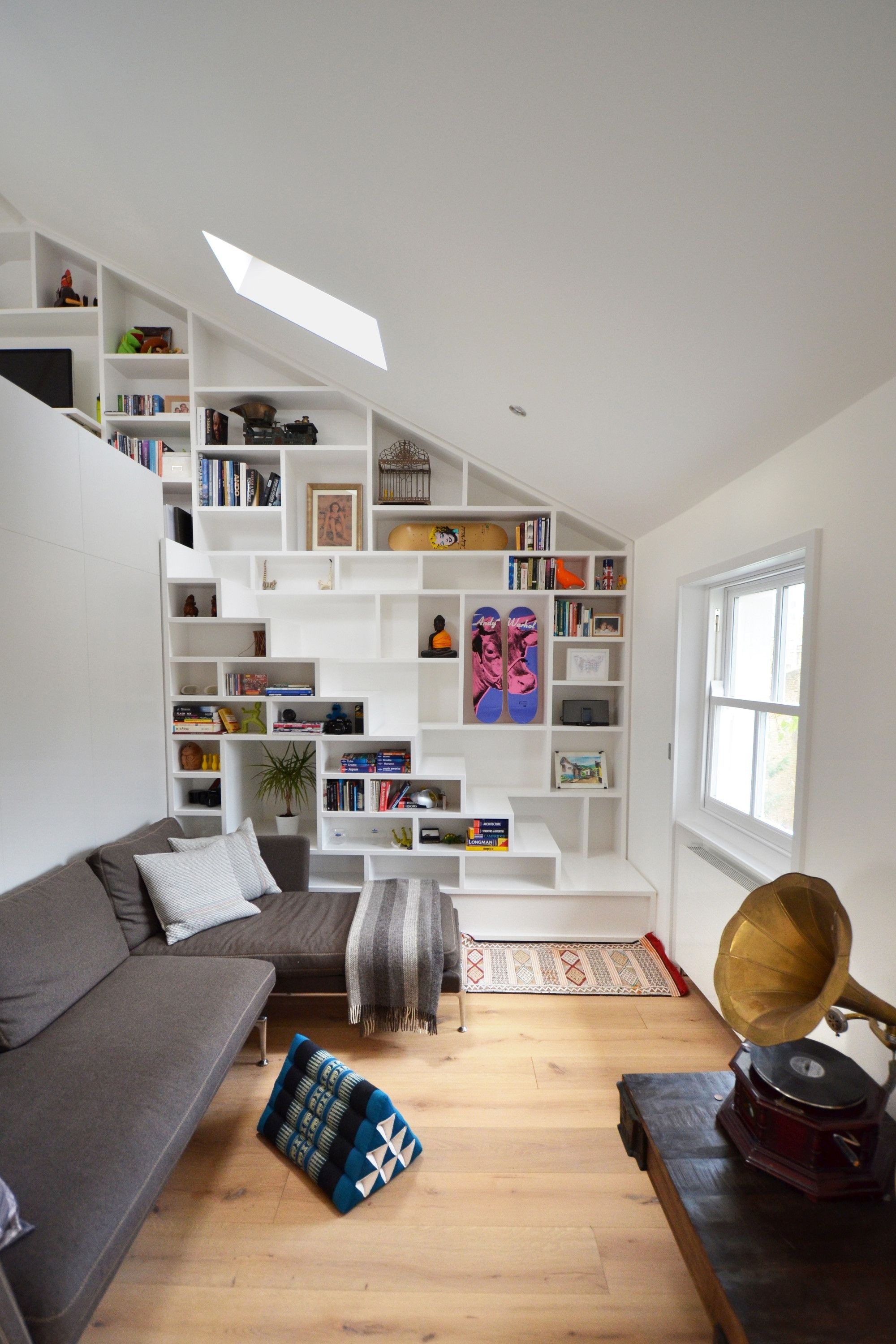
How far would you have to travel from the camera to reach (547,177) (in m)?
1.31

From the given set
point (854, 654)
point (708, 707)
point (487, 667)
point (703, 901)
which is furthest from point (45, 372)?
point (703, 901)

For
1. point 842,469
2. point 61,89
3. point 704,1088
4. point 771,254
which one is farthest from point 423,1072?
point 61,89

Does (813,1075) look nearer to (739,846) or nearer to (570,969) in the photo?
(739,846)

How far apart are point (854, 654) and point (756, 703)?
67 cm

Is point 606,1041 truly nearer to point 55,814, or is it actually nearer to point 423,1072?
point 423,1072

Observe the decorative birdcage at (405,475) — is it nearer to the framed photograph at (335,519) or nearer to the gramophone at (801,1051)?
the framed photograph at (335,519)

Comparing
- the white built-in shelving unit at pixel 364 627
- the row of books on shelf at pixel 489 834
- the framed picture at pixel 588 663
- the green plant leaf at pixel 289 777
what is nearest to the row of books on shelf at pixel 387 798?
the white built-in shelving unit at pixel 364 627

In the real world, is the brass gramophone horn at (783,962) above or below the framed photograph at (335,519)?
below

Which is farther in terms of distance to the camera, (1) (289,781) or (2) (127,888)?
(1) (289,781)

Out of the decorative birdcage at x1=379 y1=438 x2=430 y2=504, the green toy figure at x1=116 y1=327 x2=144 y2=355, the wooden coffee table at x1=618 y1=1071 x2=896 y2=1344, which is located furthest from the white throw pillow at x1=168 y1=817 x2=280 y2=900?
the green toy figure at x1=116 y1=327 x2=144 y2=355

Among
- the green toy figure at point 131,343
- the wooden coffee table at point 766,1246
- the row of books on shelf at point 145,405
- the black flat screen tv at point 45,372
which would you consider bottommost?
the wooden coffee table at point 766,1246

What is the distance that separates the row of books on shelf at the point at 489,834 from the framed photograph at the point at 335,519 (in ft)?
5.67

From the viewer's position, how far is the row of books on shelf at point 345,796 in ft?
10.2

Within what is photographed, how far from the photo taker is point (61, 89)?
185cm
